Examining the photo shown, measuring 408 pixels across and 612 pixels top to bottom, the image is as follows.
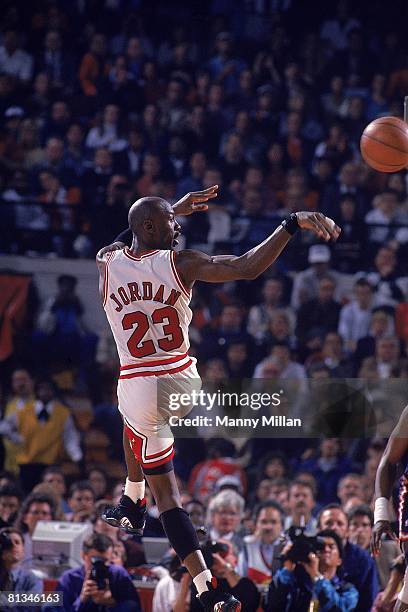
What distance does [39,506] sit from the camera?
915 centimetres

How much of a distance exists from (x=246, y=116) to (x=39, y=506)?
20.7 ft

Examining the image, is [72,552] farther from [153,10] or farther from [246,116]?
[153,10]

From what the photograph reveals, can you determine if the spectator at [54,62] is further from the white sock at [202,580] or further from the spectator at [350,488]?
the white sock at [202,580]

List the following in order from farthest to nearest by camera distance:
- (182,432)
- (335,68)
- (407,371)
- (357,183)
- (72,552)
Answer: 1. (335,68)
2. (357,183)
3. (407,371)
4. (72,552)
5. (182,432)

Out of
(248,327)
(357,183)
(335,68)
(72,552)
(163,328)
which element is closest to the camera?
(163,328)

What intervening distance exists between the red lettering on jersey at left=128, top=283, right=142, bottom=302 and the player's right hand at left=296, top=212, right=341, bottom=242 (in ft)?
3.29

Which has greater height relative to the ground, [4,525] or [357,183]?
[357,183]

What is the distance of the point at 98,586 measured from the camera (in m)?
8.10

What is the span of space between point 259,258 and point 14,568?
3.56m

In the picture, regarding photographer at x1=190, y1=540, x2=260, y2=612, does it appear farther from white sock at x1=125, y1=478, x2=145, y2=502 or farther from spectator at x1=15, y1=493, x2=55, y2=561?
spectator at x1=15, y1=493, x2=55, y2=561

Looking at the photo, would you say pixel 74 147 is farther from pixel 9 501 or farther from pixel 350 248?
pixel 9 501

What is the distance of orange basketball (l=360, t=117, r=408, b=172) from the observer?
7.10m

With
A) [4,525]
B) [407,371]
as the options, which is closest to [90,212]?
[407,371]

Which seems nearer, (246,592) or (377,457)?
(246,592)
